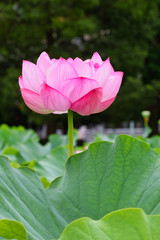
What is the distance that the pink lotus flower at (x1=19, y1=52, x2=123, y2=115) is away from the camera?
0.51 meters

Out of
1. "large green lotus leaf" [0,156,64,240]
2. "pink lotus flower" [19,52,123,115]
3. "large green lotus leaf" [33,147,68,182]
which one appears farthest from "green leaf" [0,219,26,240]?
"large green lotus leaf" [33,147,68,182]

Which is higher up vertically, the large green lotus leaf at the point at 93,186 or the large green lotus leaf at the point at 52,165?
the large green lotus leaf at the point at 93,186

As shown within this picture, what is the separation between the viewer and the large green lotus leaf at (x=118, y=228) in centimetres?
32

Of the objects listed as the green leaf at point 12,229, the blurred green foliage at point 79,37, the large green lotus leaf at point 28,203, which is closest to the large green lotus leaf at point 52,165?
the large green lotus leaf at point 28,203

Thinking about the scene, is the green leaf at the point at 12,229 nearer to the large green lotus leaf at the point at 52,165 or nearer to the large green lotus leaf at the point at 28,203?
the large green lotus leaf at the point at 28,203

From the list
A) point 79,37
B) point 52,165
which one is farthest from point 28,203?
point 79,37

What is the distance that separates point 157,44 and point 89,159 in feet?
42.2

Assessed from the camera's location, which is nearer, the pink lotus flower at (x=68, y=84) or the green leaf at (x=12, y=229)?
the green leaf at (x=12, y=229)

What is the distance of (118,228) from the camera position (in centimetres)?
32

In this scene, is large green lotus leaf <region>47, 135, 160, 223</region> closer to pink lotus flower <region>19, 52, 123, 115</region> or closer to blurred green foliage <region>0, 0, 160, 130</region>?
pink lotus flower <region>19, 52, 123, 115</region>

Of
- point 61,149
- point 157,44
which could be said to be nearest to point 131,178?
point 61,149

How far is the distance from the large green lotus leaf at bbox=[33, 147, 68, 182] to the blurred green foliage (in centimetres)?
698

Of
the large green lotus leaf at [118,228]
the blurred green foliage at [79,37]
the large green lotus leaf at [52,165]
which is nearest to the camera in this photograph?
the large green lotus leaf at [118,228]

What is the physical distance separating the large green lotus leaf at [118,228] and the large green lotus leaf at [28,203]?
0.36ft
